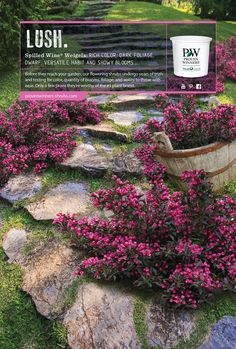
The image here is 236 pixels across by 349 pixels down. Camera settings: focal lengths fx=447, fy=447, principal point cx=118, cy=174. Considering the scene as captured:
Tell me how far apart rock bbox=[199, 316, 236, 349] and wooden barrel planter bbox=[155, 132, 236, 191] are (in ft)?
5.20

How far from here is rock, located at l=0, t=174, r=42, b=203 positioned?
470 cm

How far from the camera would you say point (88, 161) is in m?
5.06

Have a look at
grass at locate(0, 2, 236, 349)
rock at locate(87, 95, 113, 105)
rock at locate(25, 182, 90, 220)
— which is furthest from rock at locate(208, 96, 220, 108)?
rock at locate(25, 182, 90, 220)

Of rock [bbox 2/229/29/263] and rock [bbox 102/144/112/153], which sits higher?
rock [bbox 102/144/112/153]

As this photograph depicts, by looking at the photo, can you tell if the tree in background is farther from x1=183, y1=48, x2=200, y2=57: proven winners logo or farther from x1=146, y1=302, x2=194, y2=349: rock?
x1=146, y1=302, x2=194, y2=349: rock

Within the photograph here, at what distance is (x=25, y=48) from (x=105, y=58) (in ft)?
5.83

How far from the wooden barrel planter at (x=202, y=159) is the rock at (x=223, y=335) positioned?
5.20 feet

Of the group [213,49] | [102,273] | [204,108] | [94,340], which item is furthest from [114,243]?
[213,49]

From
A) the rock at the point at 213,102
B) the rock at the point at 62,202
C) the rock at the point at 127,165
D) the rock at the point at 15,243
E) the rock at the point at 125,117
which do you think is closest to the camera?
the rock at the point at 15,243

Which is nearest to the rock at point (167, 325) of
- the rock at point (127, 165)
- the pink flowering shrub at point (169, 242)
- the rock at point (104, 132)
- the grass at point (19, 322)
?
the pink flowering shrub at point (169, 242)

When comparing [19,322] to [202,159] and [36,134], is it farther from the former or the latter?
[36,134]

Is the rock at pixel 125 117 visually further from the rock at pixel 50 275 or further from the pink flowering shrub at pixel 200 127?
the rock at pixel 50 275

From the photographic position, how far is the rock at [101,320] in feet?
9.84

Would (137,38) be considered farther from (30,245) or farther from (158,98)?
(30,245)
